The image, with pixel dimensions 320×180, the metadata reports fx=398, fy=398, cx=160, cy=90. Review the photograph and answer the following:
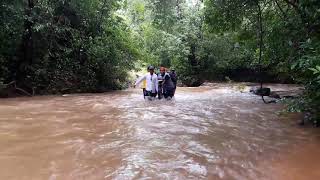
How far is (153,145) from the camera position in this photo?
7.71 meters

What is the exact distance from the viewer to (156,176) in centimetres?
570

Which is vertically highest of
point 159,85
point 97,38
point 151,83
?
point 97,38

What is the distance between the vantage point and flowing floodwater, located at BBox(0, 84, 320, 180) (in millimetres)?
5934

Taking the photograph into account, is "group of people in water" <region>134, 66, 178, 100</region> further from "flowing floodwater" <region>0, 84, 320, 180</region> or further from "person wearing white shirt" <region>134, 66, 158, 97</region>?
"flowing floodwater" <region>0, 84, 320, 180</region>

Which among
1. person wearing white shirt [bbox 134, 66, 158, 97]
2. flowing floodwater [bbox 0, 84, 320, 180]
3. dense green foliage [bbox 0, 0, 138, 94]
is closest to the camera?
flowing floodwater [bbox 0, 84, 320, 180]

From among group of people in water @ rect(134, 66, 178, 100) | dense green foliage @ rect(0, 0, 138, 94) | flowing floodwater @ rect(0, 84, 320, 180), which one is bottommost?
flowing floodwater @ rect(0, 84, 320, 180)

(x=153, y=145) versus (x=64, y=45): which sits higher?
(x=64, y=45)

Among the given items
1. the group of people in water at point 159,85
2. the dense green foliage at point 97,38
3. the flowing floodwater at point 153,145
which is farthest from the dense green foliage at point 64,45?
the flowing floodwater at point 153,145

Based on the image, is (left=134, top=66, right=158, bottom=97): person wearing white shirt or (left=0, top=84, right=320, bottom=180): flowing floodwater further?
(left=134, top=66, right=158, bottom=97): person wearing white shirt

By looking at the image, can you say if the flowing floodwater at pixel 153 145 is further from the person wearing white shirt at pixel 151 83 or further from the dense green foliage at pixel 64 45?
the dense green foliage at pixel 64 45

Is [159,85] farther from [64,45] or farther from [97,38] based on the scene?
[64,45]

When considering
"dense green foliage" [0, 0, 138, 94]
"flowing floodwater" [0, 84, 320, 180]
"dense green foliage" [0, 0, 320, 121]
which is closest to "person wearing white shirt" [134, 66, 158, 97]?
"flowing floodwater" [0, 84, 320, 180]

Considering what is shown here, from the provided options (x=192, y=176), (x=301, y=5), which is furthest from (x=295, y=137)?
(x=192, y=176)

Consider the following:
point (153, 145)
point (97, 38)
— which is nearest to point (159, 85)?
point (97, 38)
